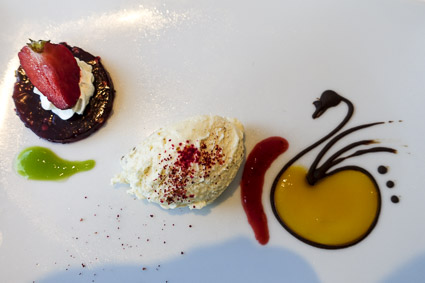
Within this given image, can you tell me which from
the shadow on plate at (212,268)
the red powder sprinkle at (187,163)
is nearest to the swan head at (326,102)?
the red powder sprinkle at (187,163)

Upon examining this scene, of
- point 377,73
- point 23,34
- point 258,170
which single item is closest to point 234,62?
point 258,170

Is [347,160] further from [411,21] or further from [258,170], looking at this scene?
[411,21]

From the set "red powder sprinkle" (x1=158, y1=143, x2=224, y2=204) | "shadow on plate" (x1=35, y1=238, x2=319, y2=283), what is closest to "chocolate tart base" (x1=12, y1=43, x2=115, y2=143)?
"red powder sprinkle" (x1=158, y1=143, x2=224, y2=204)

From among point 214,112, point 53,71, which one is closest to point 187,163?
point 214,112

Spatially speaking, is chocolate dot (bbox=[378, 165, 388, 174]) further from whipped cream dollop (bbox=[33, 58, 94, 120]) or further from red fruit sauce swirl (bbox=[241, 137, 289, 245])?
whipped cream dollop (bbox=[33, 58, 94, 120])

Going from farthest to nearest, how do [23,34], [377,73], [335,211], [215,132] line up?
[23,34], [377,73], [335,211], [215,132]

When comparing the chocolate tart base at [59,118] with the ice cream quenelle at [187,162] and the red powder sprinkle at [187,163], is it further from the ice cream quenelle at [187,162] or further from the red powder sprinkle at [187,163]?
the red powder sprinkle at [187,163]
